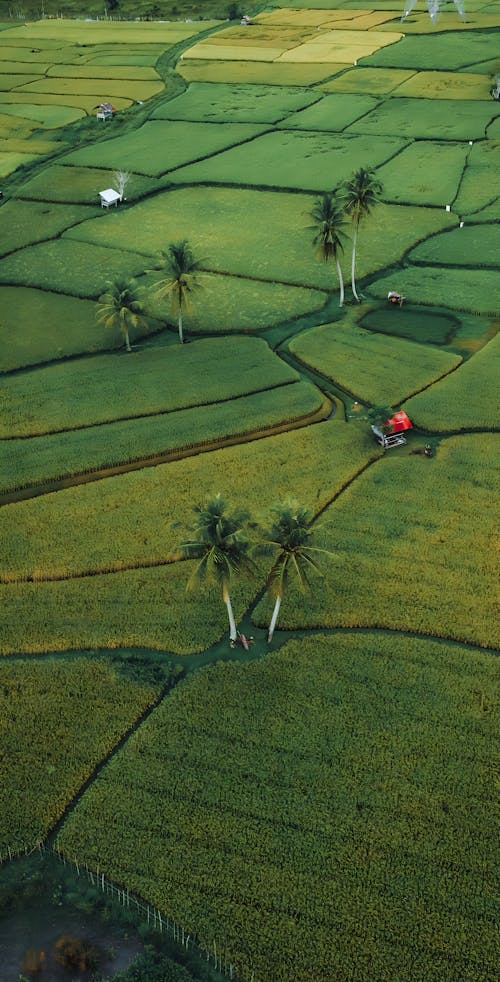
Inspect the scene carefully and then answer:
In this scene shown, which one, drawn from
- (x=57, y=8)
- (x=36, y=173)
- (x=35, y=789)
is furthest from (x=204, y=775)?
(x=57, y=8)

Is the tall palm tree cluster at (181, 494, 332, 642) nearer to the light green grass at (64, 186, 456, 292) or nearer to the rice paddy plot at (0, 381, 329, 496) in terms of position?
the rice paddy plot at (0, 381, 329, 496)

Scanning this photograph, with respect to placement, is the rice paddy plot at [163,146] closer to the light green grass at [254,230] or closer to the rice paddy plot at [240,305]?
the light green grass at [254,230]

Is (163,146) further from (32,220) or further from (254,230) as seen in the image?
(254,230)

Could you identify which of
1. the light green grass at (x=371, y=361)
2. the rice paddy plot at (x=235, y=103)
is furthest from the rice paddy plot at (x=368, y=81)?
the light green grass at (x=371, y=361)

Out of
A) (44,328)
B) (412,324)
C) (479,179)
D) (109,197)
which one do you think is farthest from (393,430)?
(479,179)

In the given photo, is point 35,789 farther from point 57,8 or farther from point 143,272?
point 57,8

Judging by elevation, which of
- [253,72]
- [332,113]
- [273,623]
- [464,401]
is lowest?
[273,623]
